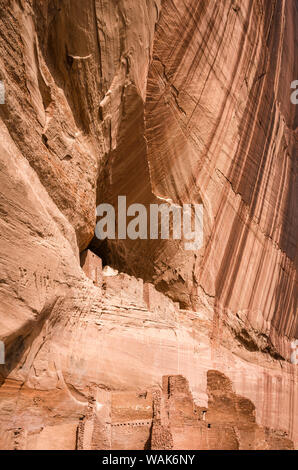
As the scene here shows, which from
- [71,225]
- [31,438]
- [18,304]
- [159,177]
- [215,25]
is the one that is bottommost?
[31,438]

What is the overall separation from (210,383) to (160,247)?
177 centimetres

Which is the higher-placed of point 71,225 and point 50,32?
point 50,32

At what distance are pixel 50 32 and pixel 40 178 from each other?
1.37 meters

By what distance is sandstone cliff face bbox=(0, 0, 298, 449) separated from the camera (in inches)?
140

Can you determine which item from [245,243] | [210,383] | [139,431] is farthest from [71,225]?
[245,243]

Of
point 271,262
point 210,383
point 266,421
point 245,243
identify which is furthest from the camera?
point 271,262

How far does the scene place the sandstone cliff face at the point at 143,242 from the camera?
354cm

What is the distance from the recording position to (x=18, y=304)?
334 centimetres

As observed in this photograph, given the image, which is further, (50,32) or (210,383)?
(210,383)

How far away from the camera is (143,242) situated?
19.5 ft

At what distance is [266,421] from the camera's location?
6.43 m
